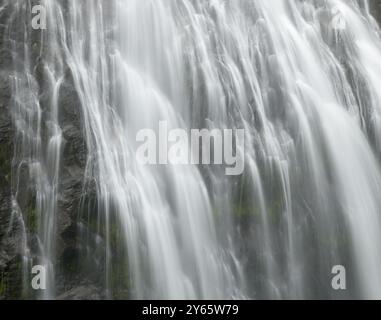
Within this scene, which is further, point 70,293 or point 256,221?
point 256,221

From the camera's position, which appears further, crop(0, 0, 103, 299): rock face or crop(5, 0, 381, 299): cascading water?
crop(5, 0, 381, 299): cascading water

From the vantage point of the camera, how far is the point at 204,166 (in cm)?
845

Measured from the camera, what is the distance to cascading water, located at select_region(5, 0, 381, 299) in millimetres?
7805

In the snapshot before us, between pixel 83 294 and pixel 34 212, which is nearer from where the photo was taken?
pixel 83 294

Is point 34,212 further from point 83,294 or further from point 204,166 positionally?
point 204,166

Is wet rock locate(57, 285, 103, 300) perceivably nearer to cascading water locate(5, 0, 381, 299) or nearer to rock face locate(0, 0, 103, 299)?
rock face locate(0, 0, 103, 299)

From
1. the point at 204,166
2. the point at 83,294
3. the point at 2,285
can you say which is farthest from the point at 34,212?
the point at 204,166

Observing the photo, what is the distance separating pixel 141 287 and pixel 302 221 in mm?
2688

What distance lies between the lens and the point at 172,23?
9.91 m

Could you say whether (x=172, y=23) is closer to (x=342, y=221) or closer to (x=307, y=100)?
Result: (x=307, y=100)

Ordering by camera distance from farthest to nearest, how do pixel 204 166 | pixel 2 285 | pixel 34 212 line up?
pixel 204 166
pixel 34 212
pixel 2 285

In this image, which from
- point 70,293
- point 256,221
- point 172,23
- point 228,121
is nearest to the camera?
point 70,293

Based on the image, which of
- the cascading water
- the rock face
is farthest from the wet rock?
the cascading water

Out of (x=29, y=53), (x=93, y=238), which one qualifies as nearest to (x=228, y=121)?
(x=93, y=238)
